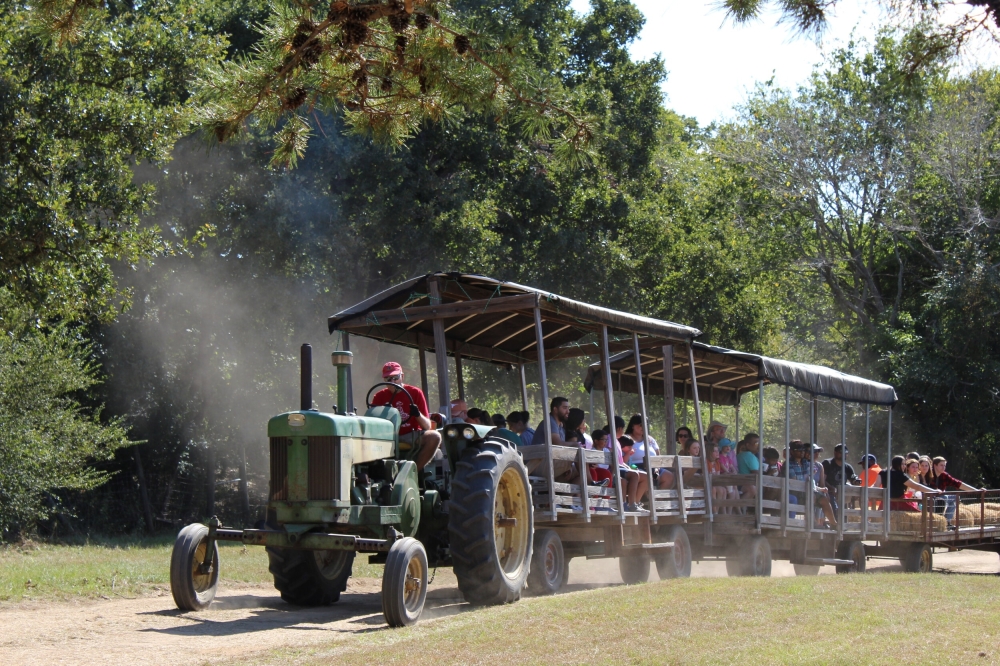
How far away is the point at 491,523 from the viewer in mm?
9633

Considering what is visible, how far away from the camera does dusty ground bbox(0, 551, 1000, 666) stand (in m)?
7.44

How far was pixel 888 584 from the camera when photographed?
36.9 feet

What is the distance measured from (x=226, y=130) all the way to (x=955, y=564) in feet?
58.6

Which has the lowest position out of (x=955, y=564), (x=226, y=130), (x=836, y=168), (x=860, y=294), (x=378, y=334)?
(x=955, y=564)

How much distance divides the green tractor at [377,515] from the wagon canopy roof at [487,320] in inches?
57.7

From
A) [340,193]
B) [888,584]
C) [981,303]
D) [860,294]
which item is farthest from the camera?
[860,294]

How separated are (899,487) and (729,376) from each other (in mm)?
3281

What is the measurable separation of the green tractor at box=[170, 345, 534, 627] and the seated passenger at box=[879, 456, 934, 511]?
9.17 metres

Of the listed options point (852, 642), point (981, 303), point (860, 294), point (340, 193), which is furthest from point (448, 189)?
point (860, 294)

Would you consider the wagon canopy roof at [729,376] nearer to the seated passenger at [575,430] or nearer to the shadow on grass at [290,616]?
the seated passenger at [575,430]

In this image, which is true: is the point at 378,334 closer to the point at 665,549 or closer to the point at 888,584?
the point at 665,549

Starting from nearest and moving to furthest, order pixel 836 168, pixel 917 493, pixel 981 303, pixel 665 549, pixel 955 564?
pixel 665 549 → pixel 917 493 → pixel 955 564 → pixel 981 303 → pixel 836 168

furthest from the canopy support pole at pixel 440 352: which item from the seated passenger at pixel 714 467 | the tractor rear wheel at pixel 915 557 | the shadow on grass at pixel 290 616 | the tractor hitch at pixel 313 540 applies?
the tractor rear wheel at pixel 915 557

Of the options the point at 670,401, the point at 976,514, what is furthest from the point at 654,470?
the point at 976,514
